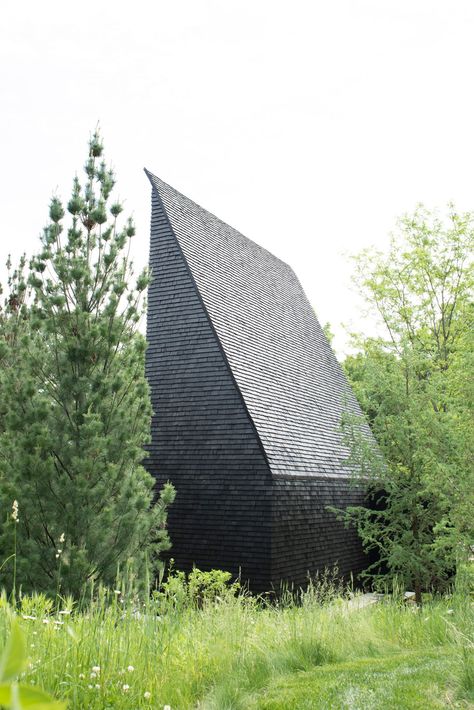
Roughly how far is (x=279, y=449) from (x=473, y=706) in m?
7.53

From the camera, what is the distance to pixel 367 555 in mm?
15430

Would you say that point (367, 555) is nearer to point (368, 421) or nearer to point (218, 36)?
point (368, 421)

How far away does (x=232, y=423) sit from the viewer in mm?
11688

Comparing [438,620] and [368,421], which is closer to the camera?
[438,620]

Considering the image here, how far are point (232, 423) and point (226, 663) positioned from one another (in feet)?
22.2

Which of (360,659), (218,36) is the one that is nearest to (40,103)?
(218,36)

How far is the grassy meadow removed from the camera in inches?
162

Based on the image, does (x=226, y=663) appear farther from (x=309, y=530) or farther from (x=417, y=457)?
(x=309, y=530)

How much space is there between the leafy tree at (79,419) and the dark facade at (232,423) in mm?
3717

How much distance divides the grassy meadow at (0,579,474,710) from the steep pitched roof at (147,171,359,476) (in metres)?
5.28

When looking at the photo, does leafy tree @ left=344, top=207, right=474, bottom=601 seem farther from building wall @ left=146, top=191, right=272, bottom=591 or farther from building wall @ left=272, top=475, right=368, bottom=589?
building wall @ left=146, top=191, right=272, bottom=591

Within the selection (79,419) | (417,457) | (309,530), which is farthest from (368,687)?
(309,530)

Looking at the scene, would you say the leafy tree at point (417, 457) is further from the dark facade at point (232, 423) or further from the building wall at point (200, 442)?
the building wall at point (200, 442)

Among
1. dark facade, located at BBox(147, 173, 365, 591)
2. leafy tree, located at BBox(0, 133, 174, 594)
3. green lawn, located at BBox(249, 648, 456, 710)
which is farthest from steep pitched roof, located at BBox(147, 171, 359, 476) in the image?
green lawn, located at BBox(249, 648, 456, 710)
